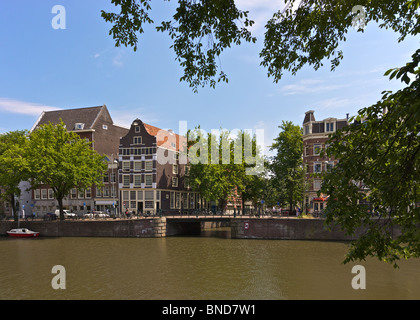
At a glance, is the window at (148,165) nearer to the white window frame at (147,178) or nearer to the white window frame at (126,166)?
the white window frame at (147,178)

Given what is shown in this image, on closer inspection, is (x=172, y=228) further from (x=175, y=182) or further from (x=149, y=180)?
(x=175, y=182)

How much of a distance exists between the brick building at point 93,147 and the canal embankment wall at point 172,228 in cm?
1331

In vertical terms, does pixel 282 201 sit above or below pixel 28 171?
below

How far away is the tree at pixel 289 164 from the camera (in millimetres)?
53125

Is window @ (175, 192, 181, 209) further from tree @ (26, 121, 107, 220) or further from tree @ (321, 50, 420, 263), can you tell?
tree @ (321, 50, 420, 263)

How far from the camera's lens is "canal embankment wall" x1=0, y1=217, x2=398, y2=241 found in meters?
40.5

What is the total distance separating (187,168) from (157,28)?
58.8m

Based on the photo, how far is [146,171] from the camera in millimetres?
58594

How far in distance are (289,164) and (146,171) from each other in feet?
77.8

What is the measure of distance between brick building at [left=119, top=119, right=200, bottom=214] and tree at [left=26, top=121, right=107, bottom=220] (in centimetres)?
952

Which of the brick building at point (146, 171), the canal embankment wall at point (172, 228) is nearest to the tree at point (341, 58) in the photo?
the canal embankment wall at point (172, 228)

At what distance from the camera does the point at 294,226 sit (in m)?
41.1
